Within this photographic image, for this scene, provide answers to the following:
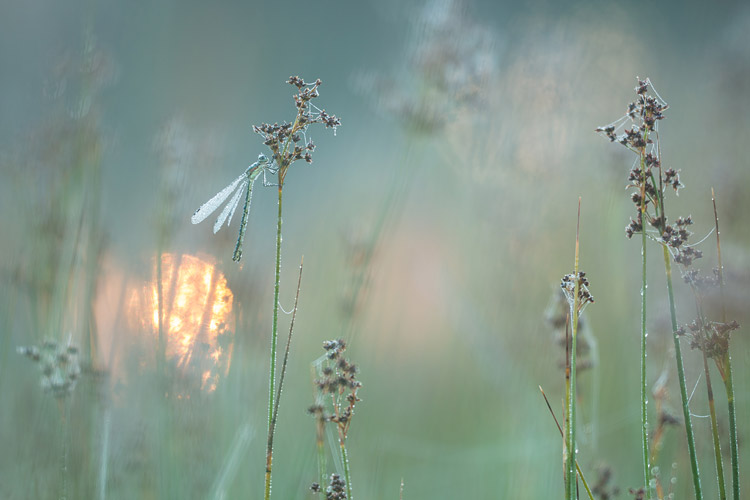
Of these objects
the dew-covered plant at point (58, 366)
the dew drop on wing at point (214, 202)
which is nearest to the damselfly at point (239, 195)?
the dew drop on wing at point (214, 202)

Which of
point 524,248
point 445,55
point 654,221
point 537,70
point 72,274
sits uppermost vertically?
point 537,70

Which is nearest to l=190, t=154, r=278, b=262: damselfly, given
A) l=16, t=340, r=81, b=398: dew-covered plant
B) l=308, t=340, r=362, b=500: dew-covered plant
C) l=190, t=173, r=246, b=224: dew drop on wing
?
l=190, t=173, r=246, b=224: dew drop on wing

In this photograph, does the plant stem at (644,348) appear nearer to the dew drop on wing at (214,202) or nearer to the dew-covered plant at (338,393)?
the dew-covered plant at (338,393)

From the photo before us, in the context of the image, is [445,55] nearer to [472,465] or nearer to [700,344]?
[472,465]

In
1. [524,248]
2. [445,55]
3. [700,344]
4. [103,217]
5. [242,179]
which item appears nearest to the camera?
[700,344]

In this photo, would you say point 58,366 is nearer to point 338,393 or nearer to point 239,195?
point 239,195

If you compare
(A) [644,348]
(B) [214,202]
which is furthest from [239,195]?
(A) [644,348]

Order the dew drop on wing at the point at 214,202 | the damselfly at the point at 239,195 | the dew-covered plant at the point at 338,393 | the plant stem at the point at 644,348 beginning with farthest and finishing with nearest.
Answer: the dew drop on wing at the point at 214,202 → the damselfly at the point at 239,195 → the dew-covered plant at the point at 338,393 → the plant stem at the point at 644,348

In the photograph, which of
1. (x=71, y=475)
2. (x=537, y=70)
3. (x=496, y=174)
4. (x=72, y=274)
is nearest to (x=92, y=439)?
(x=71, y=475)
